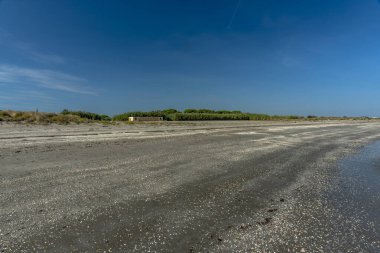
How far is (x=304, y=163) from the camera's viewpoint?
930 centimetres

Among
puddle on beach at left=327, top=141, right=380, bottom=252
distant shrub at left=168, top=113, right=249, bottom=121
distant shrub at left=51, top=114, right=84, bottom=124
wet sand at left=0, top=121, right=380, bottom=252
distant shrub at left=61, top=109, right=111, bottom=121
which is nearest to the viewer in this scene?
wet sand at left=0, top=121, right=380, bottom=252

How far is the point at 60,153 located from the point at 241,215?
308 inches

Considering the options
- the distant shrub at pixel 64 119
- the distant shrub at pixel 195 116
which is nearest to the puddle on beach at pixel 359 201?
the distant shrub at pixel 64 119

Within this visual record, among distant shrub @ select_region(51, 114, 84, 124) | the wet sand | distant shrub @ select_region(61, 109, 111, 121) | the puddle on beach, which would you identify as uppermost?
distant shrub @ select_region(61, 109, 111, 121)

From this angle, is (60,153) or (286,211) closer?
(286,211)

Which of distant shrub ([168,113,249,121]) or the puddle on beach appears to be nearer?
the puddle on beach

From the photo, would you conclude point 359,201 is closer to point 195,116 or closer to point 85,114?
point 85,114

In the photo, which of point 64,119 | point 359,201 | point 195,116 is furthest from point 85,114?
point 359,201

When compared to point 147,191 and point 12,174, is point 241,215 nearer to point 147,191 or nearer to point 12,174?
point 147,191

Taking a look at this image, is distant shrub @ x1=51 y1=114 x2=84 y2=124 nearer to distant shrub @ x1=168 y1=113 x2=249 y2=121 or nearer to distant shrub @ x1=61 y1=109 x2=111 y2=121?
distant shrub @ x1=61 y1=109 x2=111 y2=121

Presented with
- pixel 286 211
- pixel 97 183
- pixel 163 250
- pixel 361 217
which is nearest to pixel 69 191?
pixel 97 183

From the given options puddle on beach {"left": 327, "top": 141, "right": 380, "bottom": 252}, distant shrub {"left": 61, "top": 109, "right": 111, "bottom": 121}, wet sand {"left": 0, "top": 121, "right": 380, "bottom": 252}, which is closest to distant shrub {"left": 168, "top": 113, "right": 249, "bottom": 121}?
distant shrub {"left": 61, "top": 109, "right": 111, "bottom": 121}

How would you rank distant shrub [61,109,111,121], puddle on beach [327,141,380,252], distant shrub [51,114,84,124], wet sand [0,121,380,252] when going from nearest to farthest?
wet sand [0,121,380,252], puddle on beach [327,141,380,252], distant shrub [51,114,84,124], distant shrub [61,109,111,121]

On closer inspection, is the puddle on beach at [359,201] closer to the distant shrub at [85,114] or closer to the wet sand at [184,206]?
the wet sand at [184,206]
